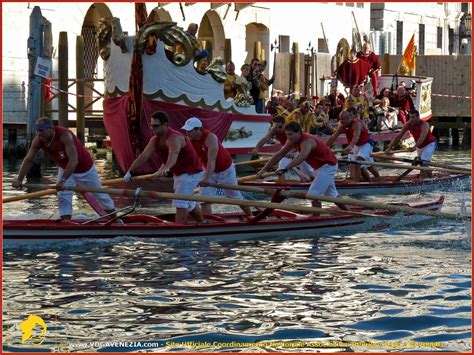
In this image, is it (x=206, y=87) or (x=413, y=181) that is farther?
(x=206, y=87)

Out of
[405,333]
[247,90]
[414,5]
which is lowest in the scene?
[405,333]

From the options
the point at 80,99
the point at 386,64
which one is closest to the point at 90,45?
the point at 80,99

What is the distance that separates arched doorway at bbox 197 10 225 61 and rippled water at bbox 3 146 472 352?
2467 centimetres

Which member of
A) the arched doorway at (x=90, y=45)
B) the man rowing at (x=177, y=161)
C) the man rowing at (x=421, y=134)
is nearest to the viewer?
the man rowing at (x=177, y=161)

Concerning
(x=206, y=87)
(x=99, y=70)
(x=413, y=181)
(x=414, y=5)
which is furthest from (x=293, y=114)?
(x=414, y=5)

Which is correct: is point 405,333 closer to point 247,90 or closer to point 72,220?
point 72,220

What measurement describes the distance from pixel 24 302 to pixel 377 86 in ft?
91.2

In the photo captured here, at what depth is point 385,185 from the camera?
73.4 feet

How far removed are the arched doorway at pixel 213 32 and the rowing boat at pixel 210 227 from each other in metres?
23.4

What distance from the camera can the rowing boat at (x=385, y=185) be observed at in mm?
21656

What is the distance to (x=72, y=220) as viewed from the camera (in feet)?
51.2

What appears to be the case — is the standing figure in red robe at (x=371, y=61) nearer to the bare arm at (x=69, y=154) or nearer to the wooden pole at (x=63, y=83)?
the wooden pole at (x=63, y=83)

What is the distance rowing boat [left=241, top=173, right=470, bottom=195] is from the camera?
21.7 m

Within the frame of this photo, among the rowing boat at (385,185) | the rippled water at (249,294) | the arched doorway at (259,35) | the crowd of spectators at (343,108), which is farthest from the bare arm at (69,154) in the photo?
the arched doorway at (259,35)
